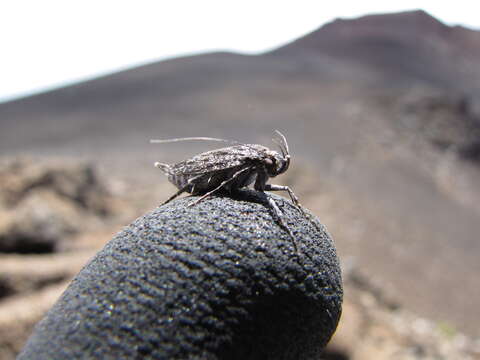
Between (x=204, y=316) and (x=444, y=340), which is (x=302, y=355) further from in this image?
(x=444, y=340)

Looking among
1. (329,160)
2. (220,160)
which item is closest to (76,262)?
(220,160)

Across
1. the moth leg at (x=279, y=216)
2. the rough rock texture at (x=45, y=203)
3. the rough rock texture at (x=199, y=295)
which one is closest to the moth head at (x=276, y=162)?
the moth leg at (x=279, y=216)

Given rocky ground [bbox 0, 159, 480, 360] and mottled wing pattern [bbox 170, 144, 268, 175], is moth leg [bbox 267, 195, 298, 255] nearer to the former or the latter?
mottled wing pattern [bbox 170, 144, 268, 175]

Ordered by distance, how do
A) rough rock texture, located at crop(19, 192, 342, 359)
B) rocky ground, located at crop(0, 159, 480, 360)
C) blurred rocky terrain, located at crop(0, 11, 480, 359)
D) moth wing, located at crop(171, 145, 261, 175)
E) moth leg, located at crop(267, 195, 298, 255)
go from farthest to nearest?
blurred rocky terrain, located at crop(0, 11, 480, 359) < rocky ground, located at crop(0, 159, 480, 360) < moth wing, located at crop(171, 145, 261, 175) < moth leg, located at crop(267, 195, 298, 255) < rough rock texture, located at crop(19, 192, 342, 359)

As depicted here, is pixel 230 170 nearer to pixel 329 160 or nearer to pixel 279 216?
pixel 279 216

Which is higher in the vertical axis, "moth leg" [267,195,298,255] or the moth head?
the moth head

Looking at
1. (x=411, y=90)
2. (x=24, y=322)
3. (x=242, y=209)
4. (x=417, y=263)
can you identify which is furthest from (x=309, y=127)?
(x=242, y=209)

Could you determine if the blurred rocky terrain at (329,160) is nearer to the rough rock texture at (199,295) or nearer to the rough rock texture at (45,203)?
the rough rock texture at (45,203)

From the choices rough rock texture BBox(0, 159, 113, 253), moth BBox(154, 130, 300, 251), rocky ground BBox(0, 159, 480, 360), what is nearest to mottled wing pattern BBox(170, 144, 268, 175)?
moth BBox(154, 130, 300, 251)
